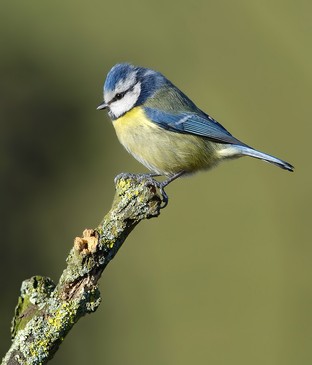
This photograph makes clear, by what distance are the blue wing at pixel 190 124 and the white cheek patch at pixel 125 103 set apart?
0.06 m

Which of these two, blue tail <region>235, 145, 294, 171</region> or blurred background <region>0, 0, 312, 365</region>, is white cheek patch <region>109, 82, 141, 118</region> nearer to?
blue tail <region>235, 145, 294, 171</region>

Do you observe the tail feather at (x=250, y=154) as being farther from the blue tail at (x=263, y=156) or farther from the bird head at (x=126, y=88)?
the bird head at (x=126, y=88)

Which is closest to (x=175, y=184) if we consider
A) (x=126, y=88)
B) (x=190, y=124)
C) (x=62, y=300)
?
(x=190, y=124)

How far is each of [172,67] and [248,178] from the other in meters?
0.74

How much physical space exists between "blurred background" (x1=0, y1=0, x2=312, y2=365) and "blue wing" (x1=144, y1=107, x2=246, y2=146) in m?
0.58

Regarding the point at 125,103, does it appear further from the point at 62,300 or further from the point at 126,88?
the point at 62,300

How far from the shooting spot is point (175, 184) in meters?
3.01

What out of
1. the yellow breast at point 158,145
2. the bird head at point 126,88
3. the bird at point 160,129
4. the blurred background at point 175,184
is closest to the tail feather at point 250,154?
the bird at point 160,129

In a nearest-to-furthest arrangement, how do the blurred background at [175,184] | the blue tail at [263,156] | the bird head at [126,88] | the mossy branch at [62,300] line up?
the mossy branch at [62,300]
the blue tail at [263,156]
the bird head at [126,88]
the blurred background at [175,184]

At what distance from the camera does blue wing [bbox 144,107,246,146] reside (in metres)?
2.38

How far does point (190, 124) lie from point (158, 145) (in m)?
0.17

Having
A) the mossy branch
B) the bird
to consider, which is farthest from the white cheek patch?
the mossy branch

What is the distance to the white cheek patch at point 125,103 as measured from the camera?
2.39 meters

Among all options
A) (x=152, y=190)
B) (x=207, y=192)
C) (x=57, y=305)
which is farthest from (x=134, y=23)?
(x=57, y=305)
